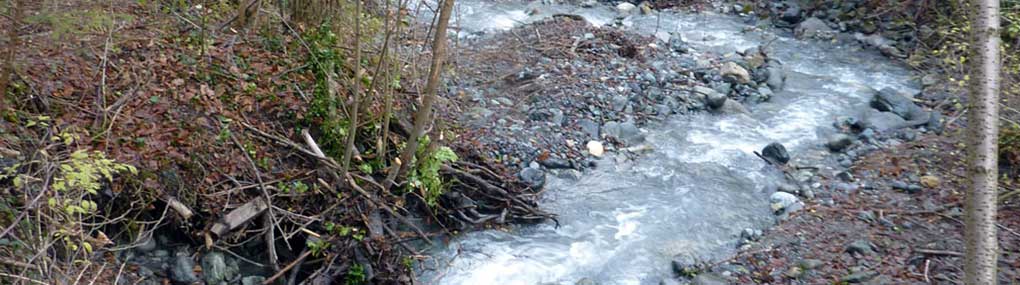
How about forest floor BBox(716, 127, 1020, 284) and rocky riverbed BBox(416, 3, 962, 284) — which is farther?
rocky riverbed BBox(416, 3, 962, 284)

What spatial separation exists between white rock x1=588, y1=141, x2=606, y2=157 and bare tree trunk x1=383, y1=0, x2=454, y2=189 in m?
2.18

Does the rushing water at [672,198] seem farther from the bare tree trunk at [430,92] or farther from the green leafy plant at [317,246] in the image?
the green leafy plant at [317,246]

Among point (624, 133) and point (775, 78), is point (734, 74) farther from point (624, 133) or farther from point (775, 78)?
point (624, 133)

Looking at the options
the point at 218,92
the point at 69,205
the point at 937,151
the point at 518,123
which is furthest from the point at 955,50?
the point at 69,205

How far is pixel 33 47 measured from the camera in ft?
17.9

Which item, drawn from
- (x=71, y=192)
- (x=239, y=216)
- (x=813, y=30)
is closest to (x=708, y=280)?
(x=239, y=216)

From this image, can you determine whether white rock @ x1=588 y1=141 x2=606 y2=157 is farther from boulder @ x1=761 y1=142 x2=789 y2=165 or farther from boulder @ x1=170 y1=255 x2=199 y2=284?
boulder @ x1=170 y1=255 x2=199 y2=284

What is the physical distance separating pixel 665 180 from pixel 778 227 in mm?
1240

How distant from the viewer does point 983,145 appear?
4078 mm

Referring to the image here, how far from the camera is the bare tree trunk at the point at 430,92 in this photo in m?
5.66

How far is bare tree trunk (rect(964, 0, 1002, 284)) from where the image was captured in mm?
3953

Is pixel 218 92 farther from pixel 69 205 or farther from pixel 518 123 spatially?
pixel 518 123

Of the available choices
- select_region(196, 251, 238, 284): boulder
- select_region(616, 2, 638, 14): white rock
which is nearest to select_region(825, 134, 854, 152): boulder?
select_region(616, 2, 638, 14): white rock

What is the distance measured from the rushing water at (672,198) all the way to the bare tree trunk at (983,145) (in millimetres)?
2507
